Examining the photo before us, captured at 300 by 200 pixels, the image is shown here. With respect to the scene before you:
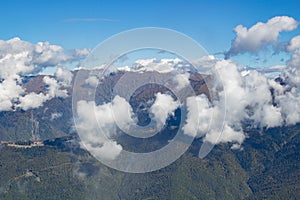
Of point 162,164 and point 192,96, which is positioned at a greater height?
point 192,96

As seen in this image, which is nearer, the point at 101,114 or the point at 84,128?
the point at 101,114

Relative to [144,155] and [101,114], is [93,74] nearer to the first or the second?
[101,114]

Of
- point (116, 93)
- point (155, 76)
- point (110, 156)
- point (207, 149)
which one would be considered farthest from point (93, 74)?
point (110, 156)

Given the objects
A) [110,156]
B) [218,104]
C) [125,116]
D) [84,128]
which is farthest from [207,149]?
[110,156]

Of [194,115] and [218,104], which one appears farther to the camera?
[194,115]

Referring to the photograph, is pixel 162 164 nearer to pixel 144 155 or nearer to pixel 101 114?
pixel 144 155

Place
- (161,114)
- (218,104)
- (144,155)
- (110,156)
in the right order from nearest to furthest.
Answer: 1. (218,104)
2. (144,155)
3. (161,114)
4. (110,156)

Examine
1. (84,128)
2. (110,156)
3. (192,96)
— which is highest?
(192,96)

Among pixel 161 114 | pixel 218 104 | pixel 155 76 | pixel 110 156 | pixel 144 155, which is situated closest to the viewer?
pixel 218 104

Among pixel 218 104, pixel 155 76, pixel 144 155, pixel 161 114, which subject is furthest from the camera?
pixel 161 114
